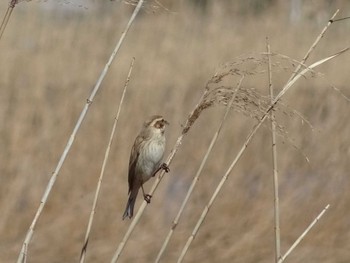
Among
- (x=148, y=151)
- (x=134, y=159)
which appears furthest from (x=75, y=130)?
(x=134, y=159)

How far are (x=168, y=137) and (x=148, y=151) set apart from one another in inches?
156

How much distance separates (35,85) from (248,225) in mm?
2327

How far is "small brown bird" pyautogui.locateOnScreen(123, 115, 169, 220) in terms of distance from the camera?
10.6 feet

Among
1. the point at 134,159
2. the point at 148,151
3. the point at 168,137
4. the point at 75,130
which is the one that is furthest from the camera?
the point at 168,137

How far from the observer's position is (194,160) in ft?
23.9

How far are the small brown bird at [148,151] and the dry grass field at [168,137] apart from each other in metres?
2.83

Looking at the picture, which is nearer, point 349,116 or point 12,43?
point 349,116

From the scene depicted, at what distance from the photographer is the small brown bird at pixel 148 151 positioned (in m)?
3.23

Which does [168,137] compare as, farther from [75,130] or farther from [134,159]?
[75,130]

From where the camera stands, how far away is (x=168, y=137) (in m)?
7.23

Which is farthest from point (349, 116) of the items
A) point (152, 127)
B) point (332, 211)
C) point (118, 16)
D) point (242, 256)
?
point (152, 127)

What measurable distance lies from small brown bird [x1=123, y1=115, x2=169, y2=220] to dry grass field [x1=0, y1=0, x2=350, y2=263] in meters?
2.83

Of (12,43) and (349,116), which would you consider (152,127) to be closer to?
(349,116)

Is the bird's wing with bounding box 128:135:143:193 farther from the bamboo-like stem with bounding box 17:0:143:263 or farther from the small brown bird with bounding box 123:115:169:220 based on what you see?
the bamboo-like stem with bounding box 17:0:143:263
